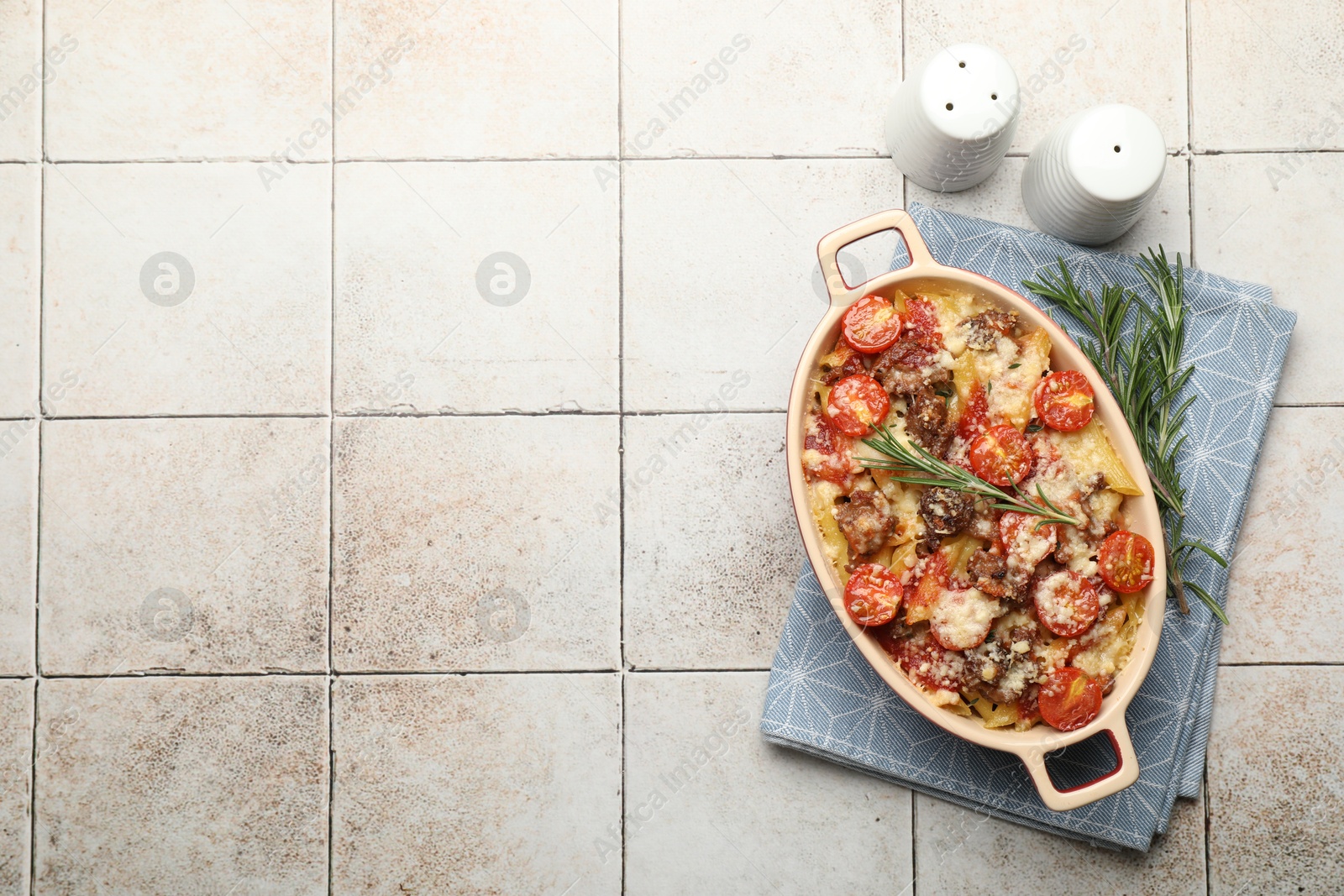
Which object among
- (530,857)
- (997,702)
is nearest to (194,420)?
(530,857)

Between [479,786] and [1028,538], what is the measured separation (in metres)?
1.14

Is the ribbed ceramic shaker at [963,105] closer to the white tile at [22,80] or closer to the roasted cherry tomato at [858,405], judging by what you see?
the roasted cherry tomato at [858,405]

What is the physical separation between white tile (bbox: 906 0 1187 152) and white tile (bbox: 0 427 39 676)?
1.98 metres

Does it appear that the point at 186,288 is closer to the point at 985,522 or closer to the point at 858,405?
the point at 858,405

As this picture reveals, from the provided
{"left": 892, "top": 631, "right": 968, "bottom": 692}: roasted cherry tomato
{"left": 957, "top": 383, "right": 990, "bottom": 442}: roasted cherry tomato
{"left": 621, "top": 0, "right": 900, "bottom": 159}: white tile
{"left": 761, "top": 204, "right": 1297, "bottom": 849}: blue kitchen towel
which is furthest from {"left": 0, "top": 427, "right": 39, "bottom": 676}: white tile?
{"left": 957, "top": 383, "right": 990, "bottom": 442}: roasted cherry tomato

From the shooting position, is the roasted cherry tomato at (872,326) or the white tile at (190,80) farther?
the white tile at (190,80)

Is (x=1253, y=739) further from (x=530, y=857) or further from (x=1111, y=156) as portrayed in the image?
(x=530, y=857)

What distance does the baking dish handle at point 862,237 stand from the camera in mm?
1531

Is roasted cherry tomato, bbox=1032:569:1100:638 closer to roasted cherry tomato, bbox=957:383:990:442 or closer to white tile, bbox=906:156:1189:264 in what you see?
roasted cherry tomato, bbox=957:383:990:442

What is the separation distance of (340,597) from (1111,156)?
1.67m

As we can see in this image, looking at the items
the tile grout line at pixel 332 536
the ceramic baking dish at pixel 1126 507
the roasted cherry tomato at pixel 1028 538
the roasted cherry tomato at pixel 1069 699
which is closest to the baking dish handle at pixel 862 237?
the ceramic baking dish at pixel 1126 507

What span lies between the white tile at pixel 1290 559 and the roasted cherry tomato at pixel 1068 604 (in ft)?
1.86

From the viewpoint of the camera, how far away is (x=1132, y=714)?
174 cm

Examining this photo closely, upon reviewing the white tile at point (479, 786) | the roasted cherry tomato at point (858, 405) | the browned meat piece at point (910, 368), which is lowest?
the white tile at point (479, 786)
